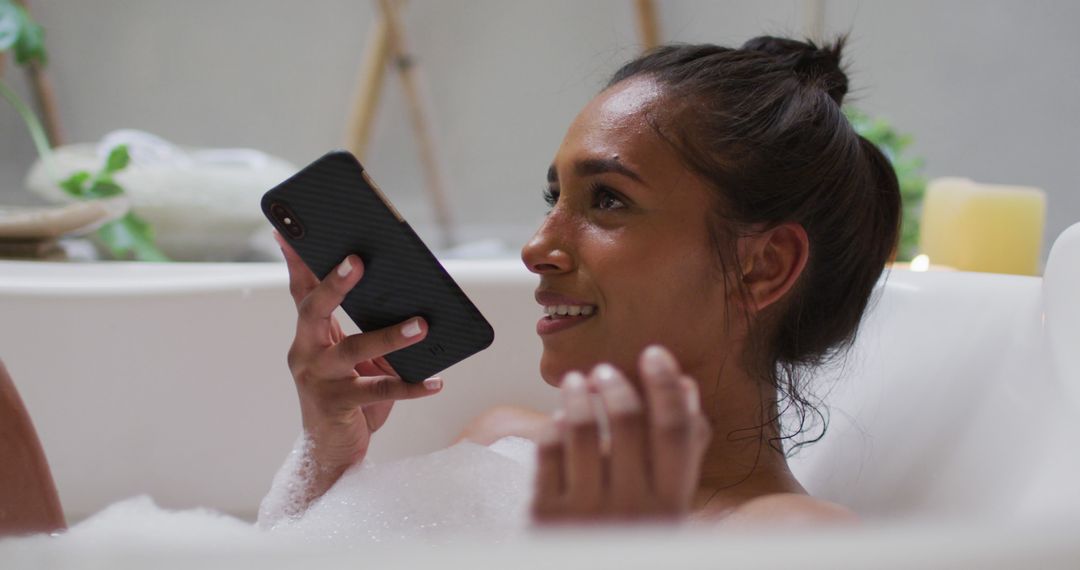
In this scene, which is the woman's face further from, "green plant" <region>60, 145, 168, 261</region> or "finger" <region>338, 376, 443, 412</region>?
"green plant" <region>60, 145, 168, 261</region>

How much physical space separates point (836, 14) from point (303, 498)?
5.56ft

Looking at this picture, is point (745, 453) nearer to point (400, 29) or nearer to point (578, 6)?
point (400, 29)

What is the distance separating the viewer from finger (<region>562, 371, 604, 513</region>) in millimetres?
426

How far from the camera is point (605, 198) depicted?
0.80 m

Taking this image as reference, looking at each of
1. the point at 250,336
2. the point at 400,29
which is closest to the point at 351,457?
the point at 250,336

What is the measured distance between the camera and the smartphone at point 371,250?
0.79 m

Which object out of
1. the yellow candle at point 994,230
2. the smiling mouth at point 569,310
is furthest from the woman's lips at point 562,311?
the yellow candle at point 994,230

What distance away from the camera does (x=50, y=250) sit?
4.68 feet

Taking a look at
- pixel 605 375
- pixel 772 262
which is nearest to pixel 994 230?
pixel 772 262

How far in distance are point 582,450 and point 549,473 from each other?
2 centimetres

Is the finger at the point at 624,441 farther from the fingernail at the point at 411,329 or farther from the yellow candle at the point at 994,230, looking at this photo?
the yellow candle at the point at 994,230

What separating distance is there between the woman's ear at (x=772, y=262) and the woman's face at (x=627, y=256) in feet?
0.08

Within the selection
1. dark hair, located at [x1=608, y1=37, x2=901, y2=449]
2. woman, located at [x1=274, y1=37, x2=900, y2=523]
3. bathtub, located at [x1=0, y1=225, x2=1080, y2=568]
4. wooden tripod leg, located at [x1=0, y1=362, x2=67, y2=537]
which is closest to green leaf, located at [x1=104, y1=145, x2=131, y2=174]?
bathtub, located at [x1=0, y1=225, x2=1080, y2=568]

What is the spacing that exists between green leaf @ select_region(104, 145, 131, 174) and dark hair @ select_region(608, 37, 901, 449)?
1053 mm
